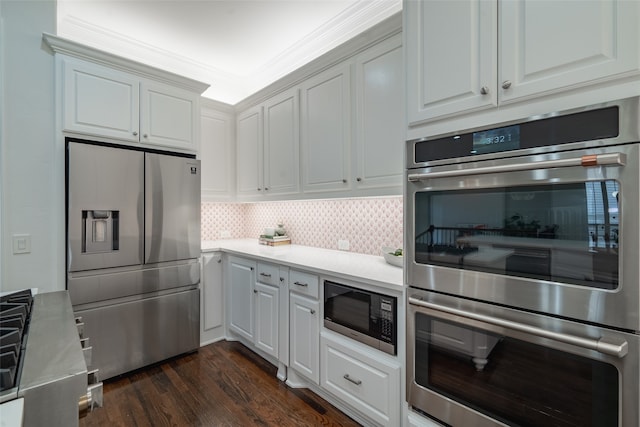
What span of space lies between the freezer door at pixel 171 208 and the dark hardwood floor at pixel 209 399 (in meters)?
0.91

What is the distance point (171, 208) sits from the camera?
2551 millimetres

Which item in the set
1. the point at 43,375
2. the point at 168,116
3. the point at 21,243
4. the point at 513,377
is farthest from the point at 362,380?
the point at 168,116

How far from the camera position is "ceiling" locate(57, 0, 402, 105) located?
7.97 feet

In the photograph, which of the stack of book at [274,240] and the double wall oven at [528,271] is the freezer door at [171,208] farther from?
the double wall oven at [528,271]

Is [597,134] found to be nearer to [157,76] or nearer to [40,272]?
[157,76]

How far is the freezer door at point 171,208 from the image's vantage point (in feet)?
8.02

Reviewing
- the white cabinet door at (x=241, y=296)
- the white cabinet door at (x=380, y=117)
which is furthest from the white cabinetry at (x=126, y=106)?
the white cabinet door at (x=380, y=117)

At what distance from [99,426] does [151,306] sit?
840mm

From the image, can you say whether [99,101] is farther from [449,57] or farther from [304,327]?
[449,57]

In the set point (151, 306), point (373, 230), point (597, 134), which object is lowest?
point (151, 306)

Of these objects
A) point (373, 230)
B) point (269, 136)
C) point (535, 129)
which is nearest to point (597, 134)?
point (535, 129)

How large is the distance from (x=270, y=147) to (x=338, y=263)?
4.53ft

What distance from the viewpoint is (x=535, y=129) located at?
108 cm


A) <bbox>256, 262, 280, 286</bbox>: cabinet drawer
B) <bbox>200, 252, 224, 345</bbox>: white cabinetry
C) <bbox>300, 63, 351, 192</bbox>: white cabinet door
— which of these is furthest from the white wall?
<bbox>300, 63, 351, 192</bbox>: white cabinet door
